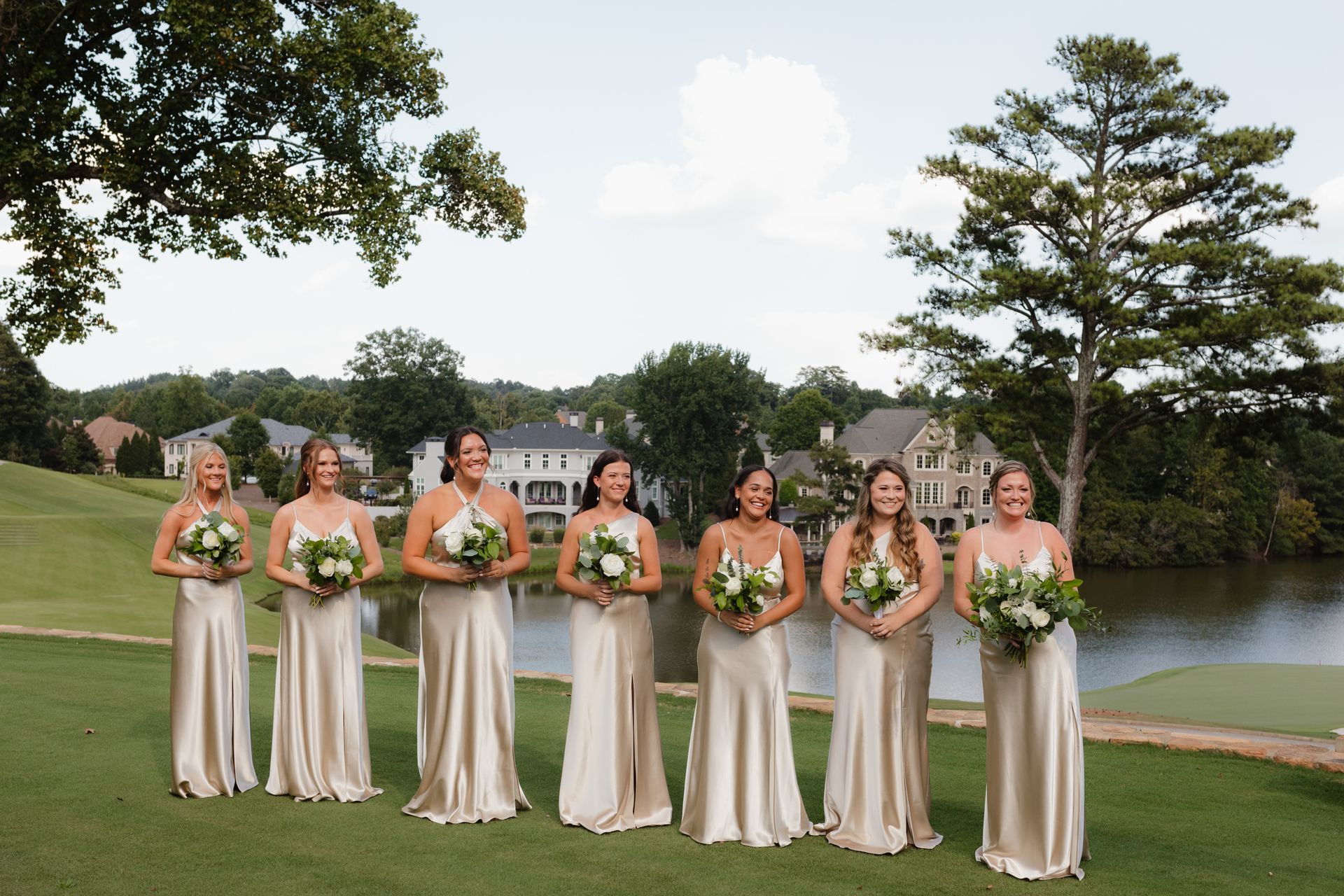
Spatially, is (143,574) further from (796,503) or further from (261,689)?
(796,503)

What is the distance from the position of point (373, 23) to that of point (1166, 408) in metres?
24.0

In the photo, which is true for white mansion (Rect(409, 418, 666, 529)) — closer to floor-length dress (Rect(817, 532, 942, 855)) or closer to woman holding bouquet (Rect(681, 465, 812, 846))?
woman holding bouquet (Rect(681, 465, 812, 846))

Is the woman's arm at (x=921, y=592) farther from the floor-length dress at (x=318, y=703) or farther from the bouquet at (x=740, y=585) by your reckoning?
the floor-length dress at (x=318, y=703)

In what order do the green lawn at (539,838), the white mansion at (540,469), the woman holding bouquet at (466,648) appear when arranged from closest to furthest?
the green lawn at (539,838)
the woman holding bouquet at (466,648)
the white mansion at (540,469)

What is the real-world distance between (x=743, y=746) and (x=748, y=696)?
0.30 m

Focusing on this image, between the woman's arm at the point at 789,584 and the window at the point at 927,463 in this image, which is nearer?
the woman's arm at the point at 789,584

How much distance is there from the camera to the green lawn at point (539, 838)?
585 centimetres

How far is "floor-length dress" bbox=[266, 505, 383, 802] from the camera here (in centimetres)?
730

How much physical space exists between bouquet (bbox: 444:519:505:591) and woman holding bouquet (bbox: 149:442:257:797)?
5.48ft

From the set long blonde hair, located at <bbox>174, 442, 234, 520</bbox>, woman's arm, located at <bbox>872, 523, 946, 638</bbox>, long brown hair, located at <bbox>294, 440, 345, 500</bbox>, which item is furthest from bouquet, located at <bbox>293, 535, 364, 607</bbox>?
woman's arm, located at <bbox>872, 523, 946, 638</bbox>

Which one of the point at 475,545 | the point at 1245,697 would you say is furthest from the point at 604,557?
the point at 1245,697

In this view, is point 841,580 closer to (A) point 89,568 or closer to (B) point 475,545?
(B) point 475,545

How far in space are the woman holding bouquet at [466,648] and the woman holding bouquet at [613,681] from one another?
0.45 meters

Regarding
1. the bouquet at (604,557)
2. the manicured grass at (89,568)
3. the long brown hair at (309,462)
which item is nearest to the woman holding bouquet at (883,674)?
the bouquet at (604,557)
